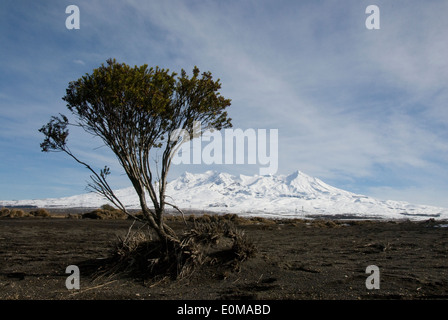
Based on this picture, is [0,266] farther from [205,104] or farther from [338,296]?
[338,296]

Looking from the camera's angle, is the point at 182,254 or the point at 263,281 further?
the point at 182,254

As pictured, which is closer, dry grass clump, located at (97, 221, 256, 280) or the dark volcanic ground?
the dark volcanic ground

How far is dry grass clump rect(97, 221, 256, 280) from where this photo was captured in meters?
9.24

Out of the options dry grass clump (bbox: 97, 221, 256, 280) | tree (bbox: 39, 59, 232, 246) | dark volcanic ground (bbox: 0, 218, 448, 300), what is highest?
tree (bbox: 39, 59, 232, 246)

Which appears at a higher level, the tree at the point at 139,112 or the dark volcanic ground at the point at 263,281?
the tree at the point at 139,112

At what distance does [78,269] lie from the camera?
10023 mm

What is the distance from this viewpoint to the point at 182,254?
30.9ft

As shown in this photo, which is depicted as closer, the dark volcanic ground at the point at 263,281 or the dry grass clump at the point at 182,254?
the dark volcanic ground at the point at 263,281

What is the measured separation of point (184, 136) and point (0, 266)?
26.2 ft

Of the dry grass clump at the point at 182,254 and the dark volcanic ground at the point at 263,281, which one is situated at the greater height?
the dry grass clump at the point at 182,254

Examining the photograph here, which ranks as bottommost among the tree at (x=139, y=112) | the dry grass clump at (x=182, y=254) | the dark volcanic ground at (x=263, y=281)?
the dark volcanic ground at (x=263, y=281)

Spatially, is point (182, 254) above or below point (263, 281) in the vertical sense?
above

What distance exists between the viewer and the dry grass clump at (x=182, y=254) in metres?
9.24

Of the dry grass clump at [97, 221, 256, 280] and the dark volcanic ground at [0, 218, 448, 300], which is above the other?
the dry grass clump at [97, 221, 256, 280]
